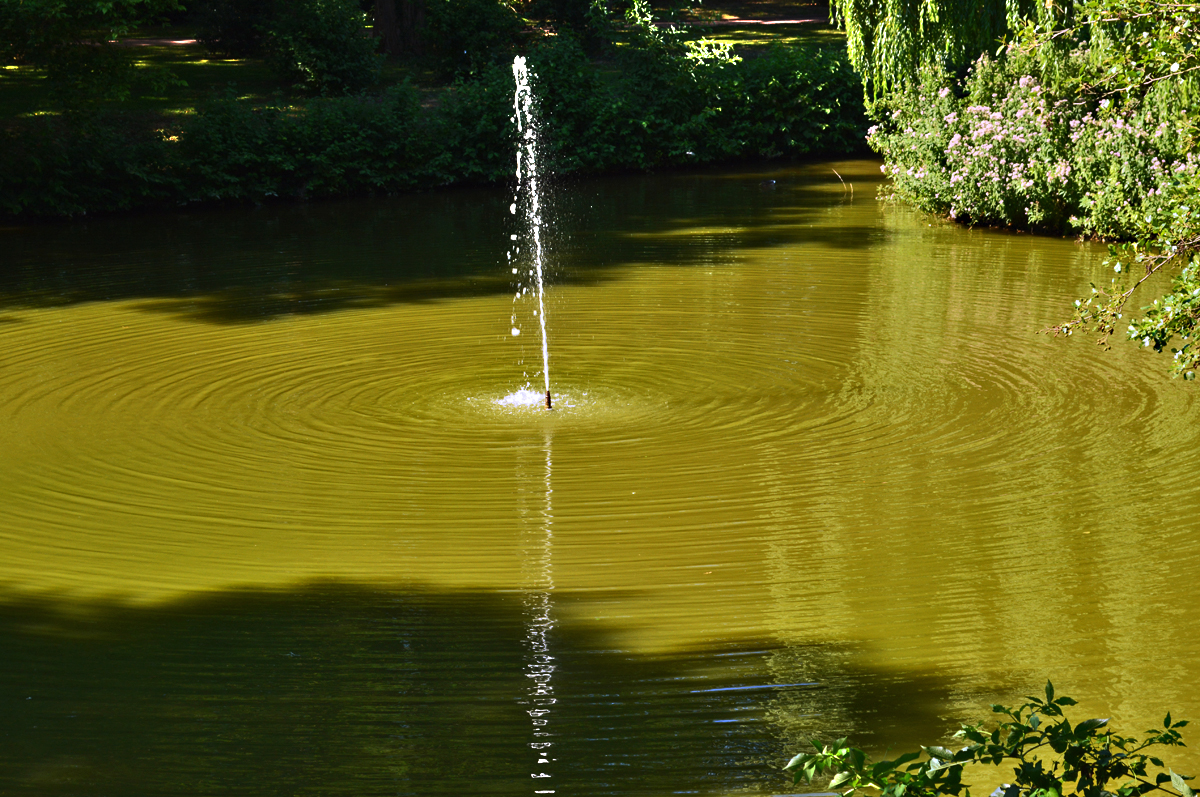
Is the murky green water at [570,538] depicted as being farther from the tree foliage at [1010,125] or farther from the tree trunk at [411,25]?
the tree trunk at [411,25]

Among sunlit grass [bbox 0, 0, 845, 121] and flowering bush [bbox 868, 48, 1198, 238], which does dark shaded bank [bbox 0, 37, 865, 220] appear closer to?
sunlit grass [bbox 0, 0, 845, 121]

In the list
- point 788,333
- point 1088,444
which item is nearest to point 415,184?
point 788,333

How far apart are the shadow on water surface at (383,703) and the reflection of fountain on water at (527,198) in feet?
20.1

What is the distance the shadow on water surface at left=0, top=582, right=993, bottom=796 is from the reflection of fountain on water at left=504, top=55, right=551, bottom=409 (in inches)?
241

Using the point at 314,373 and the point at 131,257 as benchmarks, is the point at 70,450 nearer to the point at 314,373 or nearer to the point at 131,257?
the point at 314,373

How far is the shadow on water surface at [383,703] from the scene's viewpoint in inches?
185

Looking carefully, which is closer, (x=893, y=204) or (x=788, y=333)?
(x=788, y=333)

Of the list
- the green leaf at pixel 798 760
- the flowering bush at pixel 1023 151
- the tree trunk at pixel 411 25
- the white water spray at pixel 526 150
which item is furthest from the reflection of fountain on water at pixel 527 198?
the green leaf at pixel 798 760

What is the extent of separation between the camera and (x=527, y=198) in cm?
2405

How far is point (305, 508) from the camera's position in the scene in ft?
24.7

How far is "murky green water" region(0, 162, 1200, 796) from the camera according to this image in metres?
5.01

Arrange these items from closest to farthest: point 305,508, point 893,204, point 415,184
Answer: point 305,508, point 893,204, point 415,184

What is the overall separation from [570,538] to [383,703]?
2.00 m

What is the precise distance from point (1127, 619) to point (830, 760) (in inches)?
148
